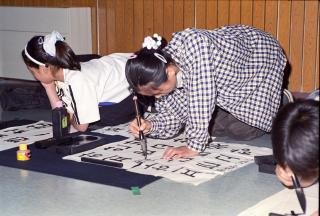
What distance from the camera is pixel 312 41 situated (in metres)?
3.84

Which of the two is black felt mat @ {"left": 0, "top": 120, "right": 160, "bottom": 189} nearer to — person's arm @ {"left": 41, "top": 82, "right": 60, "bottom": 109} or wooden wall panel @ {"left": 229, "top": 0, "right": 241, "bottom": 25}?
person's arm @ {"left": 41, "top": 82, "right": 60, "bottom": 109}

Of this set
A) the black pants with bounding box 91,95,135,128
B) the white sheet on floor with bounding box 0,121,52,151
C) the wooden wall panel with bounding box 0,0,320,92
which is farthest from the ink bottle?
the wooden wall panel with bounding box 0,0,320,92

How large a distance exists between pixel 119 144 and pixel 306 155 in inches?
61.2

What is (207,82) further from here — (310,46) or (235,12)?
(235,12)

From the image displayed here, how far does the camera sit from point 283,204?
1.96 metres

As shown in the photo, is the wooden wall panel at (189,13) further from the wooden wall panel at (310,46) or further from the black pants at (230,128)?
the black pants at (230,128)

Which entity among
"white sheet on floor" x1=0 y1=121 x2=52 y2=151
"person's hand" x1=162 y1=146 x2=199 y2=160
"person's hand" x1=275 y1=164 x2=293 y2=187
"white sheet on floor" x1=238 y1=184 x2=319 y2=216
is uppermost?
"person's hand" x1=275 y1=164 x2=293 y2=187

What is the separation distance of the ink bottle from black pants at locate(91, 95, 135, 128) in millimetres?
366

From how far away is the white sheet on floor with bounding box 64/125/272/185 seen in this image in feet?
7.55

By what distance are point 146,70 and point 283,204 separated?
29.4 inches

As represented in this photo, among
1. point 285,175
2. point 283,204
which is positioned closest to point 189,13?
point 283,204

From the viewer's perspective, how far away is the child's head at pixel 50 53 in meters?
2.86

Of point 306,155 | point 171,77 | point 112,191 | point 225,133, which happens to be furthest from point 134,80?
point 306,155

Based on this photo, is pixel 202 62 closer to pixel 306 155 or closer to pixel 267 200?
pixel 267 200
